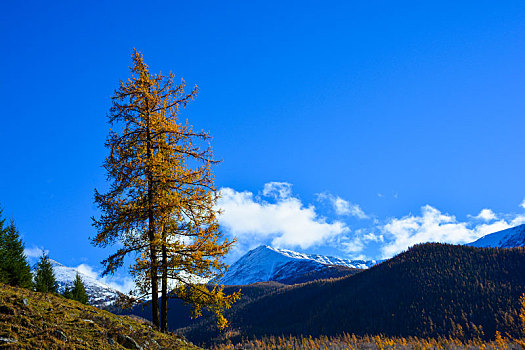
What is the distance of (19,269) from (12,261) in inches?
41.2

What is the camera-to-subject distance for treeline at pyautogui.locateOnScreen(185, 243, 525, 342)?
1554 inches

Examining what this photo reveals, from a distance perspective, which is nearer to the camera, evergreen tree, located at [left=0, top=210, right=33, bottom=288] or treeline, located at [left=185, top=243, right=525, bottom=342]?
evergreen tree, located at [left=0, top=210, right=33, bottom=288]

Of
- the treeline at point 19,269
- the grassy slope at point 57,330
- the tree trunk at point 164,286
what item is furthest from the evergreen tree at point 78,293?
the grassy slope at point 57,330

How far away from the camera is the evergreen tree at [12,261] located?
30516mm

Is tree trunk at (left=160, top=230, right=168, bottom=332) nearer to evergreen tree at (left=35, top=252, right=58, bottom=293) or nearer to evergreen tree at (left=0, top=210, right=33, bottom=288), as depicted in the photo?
evergreen tree at (left=0, top=210, right=33, bottom=288)

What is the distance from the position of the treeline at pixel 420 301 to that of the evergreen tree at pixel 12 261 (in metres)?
33.0

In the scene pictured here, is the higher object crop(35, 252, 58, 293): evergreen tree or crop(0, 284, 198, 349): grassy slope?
crop(35, 252, 58, 293): evergreen tree

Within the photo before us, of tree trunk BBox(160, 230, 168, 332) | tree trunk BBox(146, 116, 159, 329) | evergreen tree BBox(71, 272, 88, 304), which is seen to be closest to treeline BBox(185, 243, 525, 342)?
evergreen tree BBox(71, 272, 88, 304)

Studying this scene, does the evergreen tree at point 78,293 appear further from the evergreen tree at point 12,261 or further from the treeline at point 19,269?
the evergreen tree at point 12,261

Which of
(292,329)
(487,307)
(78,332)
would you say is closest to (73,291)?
(292,329)

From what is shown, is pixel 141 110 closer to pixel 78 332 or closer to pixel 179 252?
pixel 179 252

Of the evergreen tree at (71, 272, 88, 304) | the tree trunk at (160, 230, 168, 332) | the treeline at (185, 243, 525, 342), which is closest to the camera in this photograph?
the tree trunk at (160, 230, 168, 332)

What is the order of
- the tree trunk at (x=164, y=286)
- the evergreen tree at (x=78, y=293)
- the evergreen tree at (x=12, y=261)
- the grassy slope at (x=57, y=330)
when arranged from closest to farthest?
the grassy slope at (x=57, y=330) → the tree trunk at (x=164, y=286) → the evergreen tree at (x=12, y=261) → the evergreen tree at (x=78, y=293)

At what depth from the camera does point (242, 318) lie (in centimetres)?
7919
